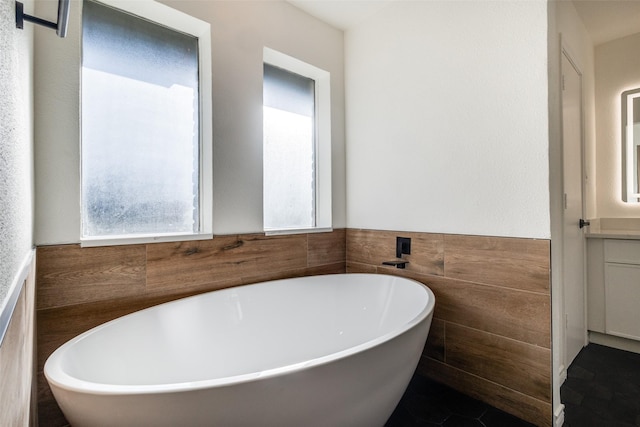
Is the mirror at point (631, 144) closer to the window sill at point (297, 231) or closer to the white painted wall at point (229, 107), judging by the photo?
the white painted wall at point (229, 107)

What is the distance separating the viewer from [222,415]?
771 mm

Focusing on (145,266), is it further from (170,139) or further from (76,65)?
(76,65)

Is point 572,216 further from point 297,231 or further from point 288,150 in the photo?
point 288,150

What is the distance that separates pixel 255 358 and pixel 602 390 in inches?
76.1

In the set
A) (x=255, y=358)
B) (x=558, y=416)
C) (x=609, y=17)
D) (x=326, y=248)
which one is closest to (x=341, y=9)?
(x=326, y=248)

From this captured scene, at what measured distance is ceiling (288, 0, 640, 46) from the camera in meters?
2.10

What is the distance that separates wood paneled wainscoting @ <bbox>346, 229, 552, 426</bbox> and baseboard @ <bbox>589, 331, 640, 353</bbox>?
4.52 feet

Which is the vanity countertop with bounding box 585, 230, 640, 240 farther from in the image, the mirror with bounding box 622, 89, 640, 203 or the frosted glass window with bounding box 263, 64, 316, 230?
the frosted glass window with bounding box 263, 64, 316, 230

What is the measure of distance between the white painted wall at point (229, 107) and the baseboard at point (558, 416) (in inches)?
63.4

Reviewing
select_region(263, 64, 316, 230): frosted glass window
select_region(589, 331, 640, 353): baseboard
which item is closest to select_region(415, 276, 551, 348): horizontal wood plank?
select_region(263, 64, 316, 230): frosted glass window

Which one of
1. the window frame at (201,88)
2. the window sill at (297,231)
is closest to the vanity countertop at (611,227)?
the window sill at (297,231)

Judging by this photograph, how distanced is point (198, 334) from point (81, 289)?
0.54 metres

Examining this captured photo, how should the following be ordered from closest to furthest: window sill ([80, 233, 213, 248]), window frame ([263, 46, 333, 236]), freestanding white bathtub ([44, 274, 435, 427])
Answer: freestanding white bathtub ([44, 274, 435, 427]) → window sill ([80, 233, 213, 248]) → window frame ([263, 46, 333, 236])

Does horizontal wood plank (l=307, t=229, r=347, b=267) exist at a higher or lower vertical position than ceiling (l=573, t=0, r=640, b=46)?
lower
